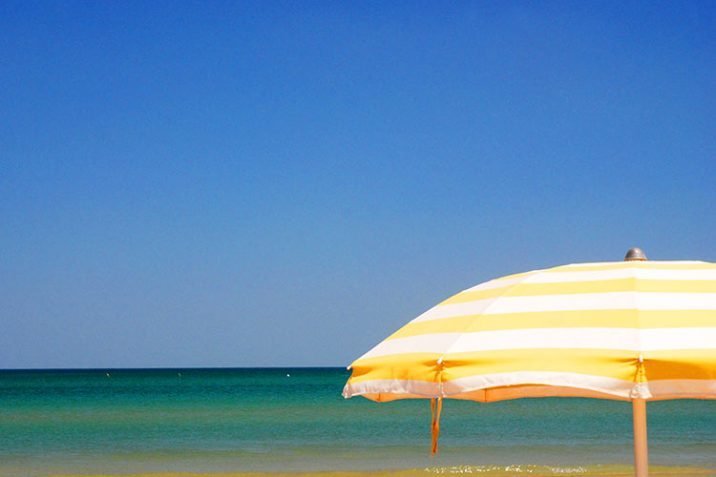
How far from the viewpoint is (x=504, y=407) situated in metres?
38.0

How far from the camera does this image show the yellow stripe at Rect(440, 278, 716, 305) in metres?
3.41

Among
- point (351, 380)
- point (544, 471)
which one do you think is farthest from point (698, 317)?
point (544, 471)

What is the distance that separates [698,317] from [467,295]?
106cm

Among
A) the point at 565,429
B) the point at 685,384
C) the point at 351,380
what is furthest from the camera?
the point at 565,429

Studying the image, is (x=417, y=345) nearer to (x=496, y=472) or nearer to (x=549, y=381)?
(x=549, y=381)

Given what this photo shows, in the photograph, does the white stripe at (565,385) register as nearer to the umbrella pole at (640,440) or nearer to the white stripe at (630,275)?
the white stripe at (630,275)

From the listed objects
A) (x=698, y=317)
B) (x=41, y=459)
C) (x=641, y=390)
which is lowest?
(x=41, y=459)

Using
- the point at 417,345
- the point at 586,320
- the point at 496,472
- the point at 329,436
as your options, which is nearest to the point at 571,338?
the point at 586,320

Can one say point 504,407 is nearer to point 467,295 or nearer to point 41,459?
point 41,459

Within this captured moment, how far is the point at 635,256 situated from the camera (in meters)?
3.81

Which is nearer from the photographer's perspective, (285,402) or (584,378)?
(584,378)

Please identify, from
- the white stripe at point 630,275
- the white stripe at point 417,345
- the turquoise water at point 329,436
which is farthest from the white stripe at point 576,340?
the turquoise water at point 329,436

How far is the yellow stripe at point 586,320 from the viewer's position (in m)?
3.17

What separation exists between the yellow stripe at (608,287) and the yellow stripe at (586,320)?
0.17 meters
